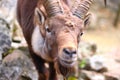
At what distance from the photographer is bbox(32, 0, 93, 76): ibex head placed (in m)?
5.43

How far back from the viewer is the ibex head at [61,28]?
17.8ft

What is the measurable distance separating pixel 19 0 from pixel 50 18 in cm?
187

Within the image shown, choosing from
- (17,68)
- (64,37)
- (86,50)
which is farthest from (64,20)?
(86,50)

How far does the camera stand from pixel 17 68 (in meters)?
7.24

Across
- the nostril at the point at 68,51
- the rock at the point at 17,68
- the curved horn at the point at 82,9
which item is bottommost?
the rock at the point at 17,68

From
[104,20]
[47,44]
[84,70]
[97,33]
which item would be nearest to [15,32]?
[84,70]

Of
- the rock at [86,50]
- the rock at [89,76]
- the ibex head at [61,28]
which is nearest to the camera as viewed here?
the ibex head at [61,28]

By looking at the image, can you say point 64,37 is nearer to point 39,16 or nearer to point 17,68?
point 39,16

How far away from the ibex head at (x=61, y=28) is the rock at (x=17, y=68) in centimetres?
100

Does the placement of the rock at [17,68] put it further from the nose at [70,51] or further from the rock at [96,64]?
the rock at [96,64]

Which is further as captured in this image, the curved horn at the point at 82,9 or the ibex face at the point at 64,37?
the curved horn at the point at 82,9

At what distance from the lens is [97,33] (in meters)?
16.8

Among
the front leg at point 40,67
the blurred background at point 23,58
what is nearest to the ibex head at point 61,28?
the front leg at point 40,67

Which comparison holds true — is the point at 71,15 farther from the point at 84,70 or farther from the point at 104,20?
the point at 104,20
